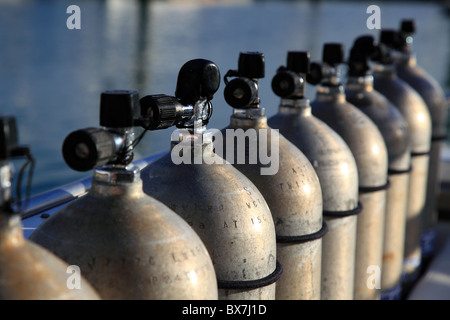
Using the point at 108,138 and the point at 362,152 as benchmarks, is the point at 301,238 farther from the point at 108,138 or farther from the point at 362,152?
the point at 108,138

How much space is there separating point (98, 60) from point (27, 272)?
9.06 m

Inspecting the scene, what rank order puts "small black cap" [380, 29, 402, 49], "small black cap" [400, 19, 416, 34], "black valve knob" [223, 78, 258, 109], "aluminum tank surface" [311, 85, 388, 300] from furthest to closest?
"small black cap" [400, 19, 416, 34] < "small black cap" [380, 29, 402, 49] < "aluminum tank surface" [311, 85, 388, 300] < "black valve knob" [223, 78, 258, 109]

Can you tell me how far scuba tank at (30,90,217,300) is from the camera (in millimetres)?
1285

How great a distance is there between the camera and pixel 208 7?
26.8 metres

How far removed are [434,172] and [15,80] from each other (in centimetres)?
556

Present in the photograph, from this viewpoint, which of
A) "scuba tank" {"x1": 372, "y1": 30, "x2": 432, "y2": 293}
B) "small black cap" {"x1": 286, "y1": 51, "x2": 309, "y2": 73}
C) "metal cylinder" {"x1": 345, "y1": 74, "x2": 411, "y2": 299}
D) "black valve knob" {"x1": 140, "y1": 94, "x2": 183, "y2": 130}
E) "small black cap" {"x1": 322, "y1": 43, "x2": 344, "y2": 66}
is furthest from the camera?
"scuba tank" {"x1": 372, "y1": 30, "x2": 432, "y2": 293}

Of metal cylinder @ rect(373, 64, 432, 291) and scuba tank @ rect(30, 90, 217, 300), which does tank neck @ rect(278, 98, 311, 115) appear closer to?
scuba tank @ rect(30, 90, 217, 300)

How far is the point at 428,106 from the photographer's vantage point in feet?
12.9

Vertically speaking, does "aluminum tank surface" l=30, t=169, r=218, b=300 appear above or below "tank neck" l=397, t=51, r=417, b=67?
below

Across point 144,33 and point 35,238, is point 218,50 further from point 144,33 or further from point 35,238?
point 35,238

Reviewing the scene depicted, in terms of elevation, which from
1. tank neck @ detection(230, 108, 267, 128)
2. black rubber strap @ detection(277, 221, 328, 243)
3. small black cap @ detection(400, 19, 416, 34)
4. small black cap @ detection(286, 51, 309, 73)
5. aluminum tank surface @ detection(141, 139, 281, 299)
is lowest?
black rubber strap @ detection(277, 221, 328, 243)

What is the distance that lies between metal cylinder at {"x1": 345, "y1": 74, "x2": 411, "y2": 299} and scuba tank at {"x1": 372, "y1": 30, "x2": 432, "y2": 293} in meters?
0.32

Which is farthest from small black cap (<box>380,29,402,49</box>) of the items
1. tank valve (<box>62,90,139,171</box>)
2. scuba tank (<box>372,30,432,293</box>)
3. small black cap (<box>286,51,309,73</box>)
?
tank valve (<box>62,90,139,171</box>)
